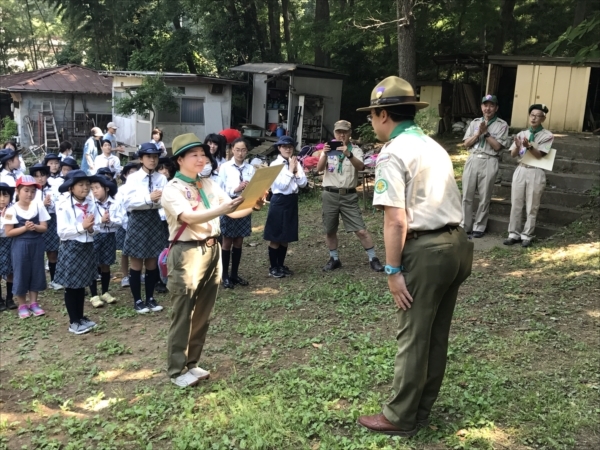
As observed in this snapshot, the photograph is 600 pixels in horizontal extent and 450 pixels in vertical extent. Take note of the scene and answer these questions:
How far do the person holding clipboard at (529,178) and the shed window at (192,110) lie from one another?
14484mm

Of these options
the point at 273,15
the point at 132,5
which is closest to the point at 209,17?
the point at 273,15

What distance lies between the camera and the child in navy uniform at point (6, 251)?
251 inches

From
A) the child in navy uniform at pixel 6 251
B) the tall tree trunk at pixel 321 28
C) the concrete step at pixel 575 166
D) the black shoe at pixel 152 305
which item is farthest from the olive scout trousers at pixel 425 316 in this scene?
the tall tree trunk at pixel 321 28

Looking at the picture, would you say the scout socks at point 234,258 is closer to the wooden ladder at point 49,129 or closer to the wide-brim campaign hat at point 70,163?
the wide-brim campaign hat at point 70,163

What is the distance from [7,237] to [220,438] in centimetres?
448

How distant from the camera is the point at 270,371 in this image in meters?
4.46

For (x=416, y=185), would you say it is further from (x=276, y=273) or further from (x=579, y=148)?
(x=579, y=148)

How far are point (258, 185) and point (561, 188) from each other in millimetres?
6801

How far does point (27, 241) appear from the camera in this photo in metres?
6.36

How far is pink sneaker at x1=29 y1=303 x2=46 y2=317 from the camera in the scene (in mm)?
6539

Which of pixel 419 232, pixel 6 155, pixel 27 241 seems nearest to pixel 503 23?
pixel 6 155

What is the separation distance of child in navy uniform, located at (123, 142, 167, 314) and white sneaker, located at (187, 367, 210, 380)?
219 cm

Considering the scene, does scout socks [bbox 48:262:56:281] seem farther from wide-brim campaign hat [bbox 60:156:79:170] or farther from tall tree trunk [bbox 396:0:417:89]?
tall tree trunk [bbox 396:0:417:89]

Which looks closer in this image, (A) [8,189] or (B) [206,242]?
(B) [206,242]
